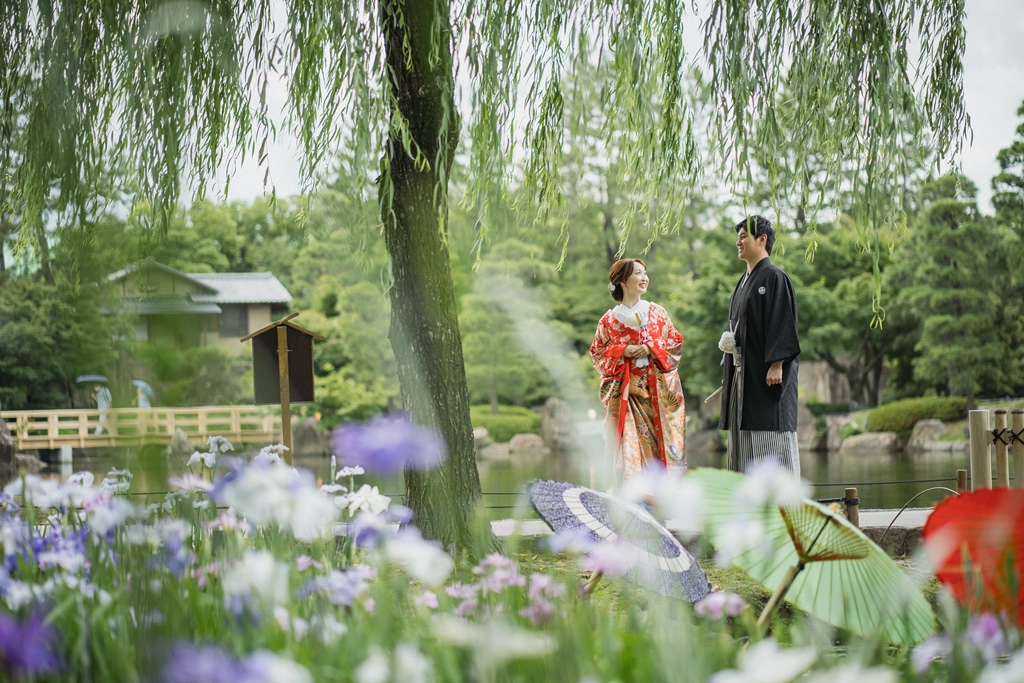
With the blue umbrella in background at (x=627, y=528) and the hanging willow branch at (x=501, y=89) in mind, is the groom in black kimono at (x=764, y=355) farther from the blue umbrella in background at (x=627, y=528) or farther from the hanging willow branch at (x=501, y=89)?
the blue umbrella in background at (x=627, y=528)

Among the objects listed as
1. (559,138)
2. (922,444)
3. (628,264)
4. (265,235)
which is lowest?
(922,444)

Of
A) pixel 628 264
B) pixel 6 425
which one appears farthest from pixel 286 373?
pixel 6 425

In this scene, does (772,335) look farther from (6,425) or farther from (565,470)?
(6,425)

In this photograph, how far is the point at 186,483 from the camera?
159cm

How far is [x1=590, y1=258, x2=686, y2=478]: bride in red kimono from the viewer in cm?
423

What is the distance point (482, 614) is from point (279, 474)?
14.3 inches

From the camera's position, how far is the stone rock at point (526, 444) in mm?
16875

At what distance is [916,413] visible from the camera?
51.2 ft

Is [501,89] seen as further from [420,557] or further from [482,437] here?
[482,437]

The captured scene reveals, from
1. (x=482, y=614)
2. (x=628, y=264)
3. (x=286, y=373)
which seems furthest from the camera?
(x=286, y=373)

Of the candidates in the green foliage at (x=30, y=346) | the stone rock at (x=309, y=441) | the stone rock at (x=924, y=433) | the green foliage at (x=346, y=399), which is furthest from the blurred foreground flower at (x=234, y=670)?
the stone rock at (x=309, y=441)

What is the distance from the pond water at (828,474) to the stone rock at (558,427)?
5.88 ft

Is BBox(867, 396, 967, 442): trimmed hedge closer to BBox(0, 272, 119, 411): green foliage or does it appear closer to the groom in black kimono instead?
BBox(0, 272, 119, 411): green foliage

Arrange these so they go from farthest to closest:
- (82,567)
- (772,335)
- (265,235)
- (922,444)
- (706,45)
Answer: (265,235), (922,444), (772,335), (706,45), (82,567)
